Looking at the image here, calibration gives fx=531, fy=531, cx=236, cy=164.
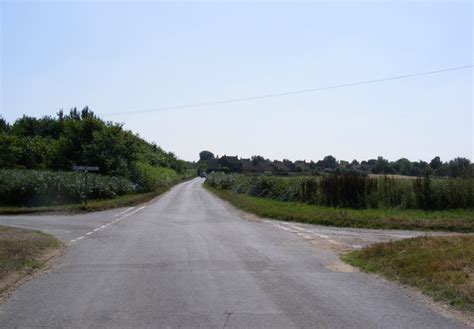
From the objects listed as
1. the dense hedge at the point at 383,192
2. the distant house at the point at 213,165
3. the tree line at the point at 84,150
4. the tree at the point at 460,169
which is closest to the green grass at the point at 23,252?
the dense hedge at the point at 383,192

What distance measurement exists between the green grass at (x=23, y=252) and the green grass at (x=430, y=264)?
288 inches

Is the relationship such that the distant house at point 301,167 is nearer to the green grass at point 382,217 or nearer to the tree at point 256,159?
the tree at point 256,159

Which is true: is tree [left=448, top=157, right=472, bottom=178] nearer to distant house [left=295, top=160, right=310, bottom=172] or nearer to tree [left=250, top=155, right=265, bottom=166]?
distant house [left=295, top=160, right=310, bottom=172]

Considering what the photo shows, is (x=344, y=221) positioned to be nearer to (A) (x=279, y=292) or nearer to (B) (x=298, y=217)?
(B) (x=298, y=217)

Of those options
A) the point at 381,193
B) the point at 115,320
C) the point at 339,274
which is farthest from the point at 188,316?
the point at 381,193

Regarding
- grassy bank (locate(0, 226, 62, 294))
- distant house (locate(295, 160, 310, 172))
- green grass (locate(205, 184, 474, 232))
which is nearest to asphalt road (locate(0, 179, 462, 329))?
grassy bank (locate(0, 226, 62, 294))

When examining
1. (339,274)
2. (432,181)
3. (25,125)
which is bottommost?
(339,274)

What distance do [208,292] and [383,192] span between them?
22.6 metres

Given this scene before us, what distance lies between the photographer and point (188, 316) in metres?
7.28

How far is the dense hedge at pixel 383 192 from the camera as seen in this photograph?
28.1 meters

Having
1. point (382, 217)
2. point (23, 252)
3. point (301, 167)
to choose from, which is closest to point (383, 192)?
point (382, 217)

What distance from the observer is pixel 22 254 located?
1273 cm

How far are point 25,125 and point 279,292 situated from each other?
80.3 m

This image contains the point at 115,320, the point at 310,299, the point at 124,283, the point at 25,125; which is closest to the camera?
the point at 115,320
